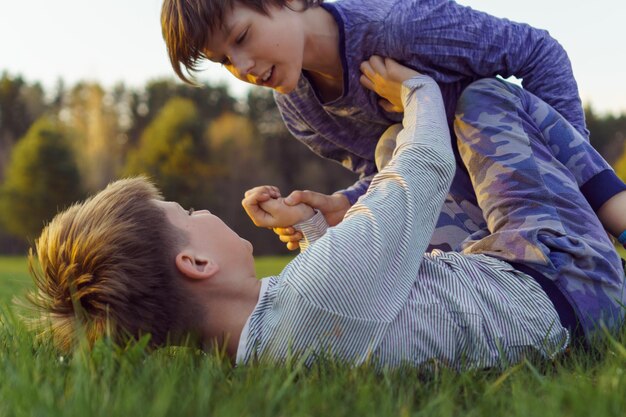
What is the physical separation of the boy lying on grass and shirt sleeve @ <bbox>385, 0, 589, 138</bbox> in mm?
713

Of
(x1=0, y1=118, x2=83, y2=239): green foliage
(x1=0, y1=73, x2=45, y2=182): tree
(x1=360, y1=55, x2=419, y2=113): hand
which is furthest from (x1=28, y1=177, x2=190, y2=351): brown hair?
(x1=0, y1=73, x2=45, y2=182): tree

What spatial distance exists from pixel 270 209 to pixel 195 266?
73cm

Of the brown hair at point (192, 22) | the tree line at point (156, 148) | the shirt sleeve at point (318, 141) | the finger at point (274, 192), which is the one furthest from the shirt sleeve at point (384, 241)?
the tree line at point (156, 148)

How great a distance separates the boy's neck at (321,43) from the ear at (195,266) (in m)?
1.21

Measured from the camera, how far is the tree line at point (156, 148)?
26.1m

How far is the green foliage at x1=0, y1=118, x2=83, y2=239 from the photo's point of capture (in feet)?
84.7

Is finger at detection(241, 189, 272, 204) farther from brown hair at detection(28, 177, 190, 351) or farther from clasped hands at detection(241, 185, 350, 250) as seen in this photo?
brown hair at detection(28, 177, 190, 351)

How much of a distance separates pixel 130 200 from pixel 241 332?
46 centimetres

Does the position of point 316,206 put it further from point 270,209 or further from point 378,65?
point 378,65

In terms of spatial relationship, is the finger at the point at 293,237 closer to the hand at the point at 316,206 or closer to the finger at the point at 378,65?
the hand at the point at 316,206

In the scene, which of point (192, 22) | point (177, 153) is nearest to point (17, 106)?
point (177, 153)

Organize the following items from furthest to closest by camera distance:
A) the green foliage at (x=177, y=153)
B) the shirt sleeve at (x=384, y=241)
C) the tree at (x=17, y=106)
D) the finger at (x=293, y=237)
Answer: the tree at (x=17, y=106)
the green foliage at (x=177, y=153)
the finger at (x=293, y=237)
the shirt sleeve at (x=384, y=241)

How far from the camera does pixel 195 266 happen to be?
1730mm

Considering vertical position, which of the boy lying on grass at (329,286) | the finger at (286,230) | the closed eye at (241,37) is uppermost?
the closed eye at (241,37)
